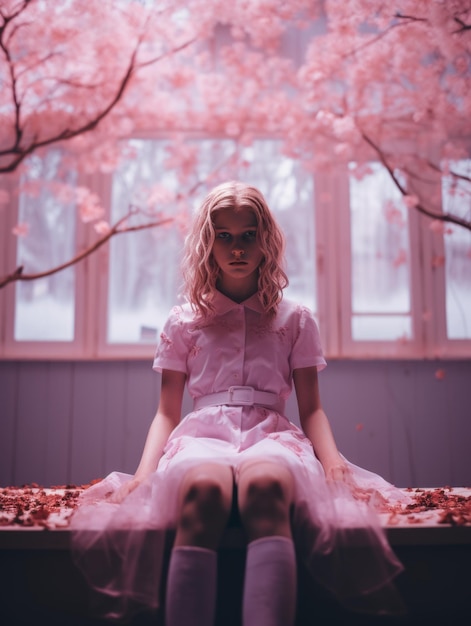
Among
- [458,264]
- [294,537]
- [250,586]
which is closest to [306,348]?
[294,537]

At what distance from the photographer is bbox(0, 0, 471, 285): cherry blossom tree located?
7.86 feet

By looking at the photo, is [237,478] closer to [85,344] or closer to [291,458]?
[291,458]

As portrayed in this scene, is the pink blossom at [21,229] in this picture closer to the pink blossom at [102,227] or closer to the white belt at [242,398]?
the pink blossom at [102,227]

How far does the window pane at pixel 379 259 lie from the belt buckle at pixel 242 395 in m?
1.44

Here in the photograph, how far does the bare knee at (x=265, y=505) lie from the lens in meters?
1.00

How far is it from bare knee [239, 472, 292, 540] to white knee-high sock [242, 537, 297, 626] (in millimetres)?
21

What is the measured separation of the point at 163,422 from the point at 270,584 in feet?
1.81

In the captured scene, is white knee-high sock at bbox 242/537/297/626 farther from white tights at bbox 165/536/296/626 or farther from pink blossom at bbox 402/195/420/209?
pink blossom at bbox 402/195/420/209

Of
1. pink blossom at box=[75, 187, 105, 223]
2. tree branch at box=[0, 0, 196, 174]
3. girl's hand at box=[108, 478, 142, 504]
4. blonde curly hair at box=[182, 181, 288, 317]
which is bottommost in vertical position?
girl's hand at box=[108, 478, 142, 504]

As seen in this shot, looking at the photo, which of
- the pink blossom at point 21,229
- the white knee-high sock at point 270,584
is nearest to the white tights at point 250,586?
the white knee-high sock at point 270,584

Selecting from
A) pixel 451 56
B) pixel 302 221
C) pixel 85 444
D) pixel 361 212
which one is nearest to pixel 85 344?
pixel 85 444

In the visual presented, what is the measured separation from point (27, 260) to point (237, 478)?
1935 millimetres

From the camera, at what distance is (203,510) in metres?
1.02

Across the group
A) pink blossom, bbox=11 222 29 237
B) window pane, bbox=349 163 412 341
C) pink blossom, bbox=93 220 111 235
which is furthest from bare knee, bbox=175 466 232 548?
pink blossom, bbox=11 222 29 237
